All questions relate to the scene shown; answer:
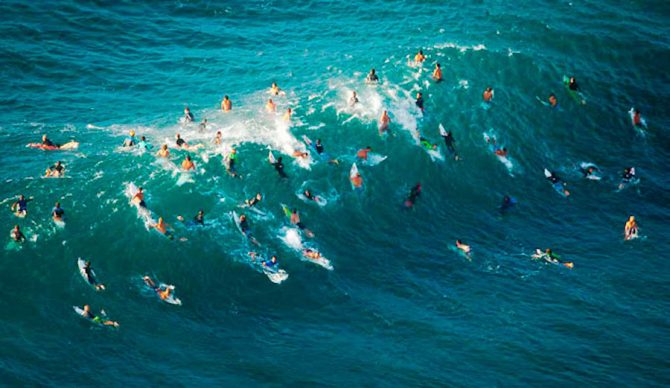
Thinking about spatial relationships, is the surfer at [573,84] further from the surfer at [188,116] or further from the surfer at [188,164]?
the surfer at [188,164]

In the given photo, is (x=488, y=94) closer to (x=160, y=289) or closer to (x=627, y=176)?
(x=627, y=176)

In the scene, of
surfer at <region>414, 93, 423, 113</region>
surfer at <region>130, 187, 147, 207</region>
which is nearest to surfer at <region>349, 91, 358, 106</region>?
surfer at <region>414, 93, 423, 113</region>

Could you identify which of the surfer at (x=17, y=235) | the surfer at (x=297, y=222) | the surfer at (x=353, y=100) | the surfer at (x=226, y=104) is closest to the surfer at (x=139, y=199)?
the surfer at (x=17, y=235)

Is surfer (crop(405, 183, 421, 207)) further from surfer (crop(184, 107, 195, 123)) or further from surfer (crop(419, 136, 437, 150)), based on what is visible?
surfer (crop(184, 107, 195, 123))

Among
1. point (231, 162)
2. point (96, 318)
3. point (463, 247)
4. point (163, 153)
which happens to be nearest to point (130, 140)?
point (163, 153)

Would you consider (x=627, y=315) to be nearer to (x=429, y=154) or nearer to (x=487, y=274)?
(x=487, y=274)

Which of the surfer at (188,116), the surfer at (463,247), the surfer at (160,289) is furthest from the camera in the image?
the surfer at (188,116)

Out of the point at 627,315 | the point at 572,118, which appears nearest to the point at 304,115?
the point at 572,118
